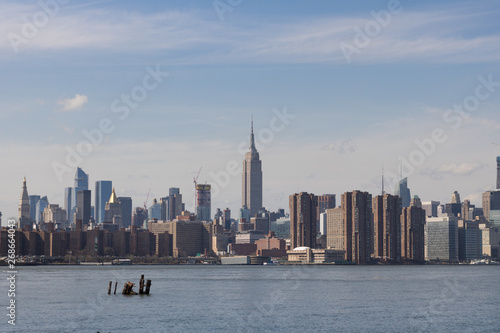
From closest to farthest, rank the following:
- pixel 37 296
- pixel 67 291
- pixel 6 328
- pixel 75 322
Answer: pixel 6 328 < pixel 75 322 < pixel 37 296 < pixel 67 291

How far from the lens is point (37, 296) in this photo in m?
138

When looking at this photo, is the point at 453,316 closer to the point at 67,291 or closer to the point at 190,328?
the point at 190,328

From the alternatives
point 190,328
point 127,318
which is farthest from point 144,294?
point 190,328

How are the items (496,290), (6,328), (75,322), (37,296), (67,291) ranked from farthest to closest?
1. (496,290)
2. (67,291)
3. (37,296)
4. (75,322)
5. (6,328)

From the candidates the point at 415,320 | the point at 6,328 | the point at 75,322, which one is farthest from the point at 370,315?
the point at 6,328

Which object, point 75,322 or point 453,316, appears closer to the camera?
point 75,322

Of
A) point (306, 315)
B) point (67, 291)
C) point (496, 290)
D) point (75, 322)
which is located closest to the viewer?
point (75, 322)

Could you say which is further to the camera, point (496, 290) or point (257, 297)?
point (496, 290)

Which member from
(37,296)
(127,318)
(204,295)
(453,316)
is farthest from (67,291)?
(453,316)

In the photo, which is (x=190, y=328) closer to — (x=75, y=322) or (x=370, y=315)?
(x=75, y=322)

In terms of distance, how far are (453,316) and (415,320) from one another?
7.58 m

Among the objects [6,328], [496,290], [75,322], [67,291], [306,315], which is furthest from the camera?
[496,290]

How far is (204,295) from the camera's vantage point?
14275 centimetres

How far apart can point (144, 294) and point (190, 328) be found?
169 feet
